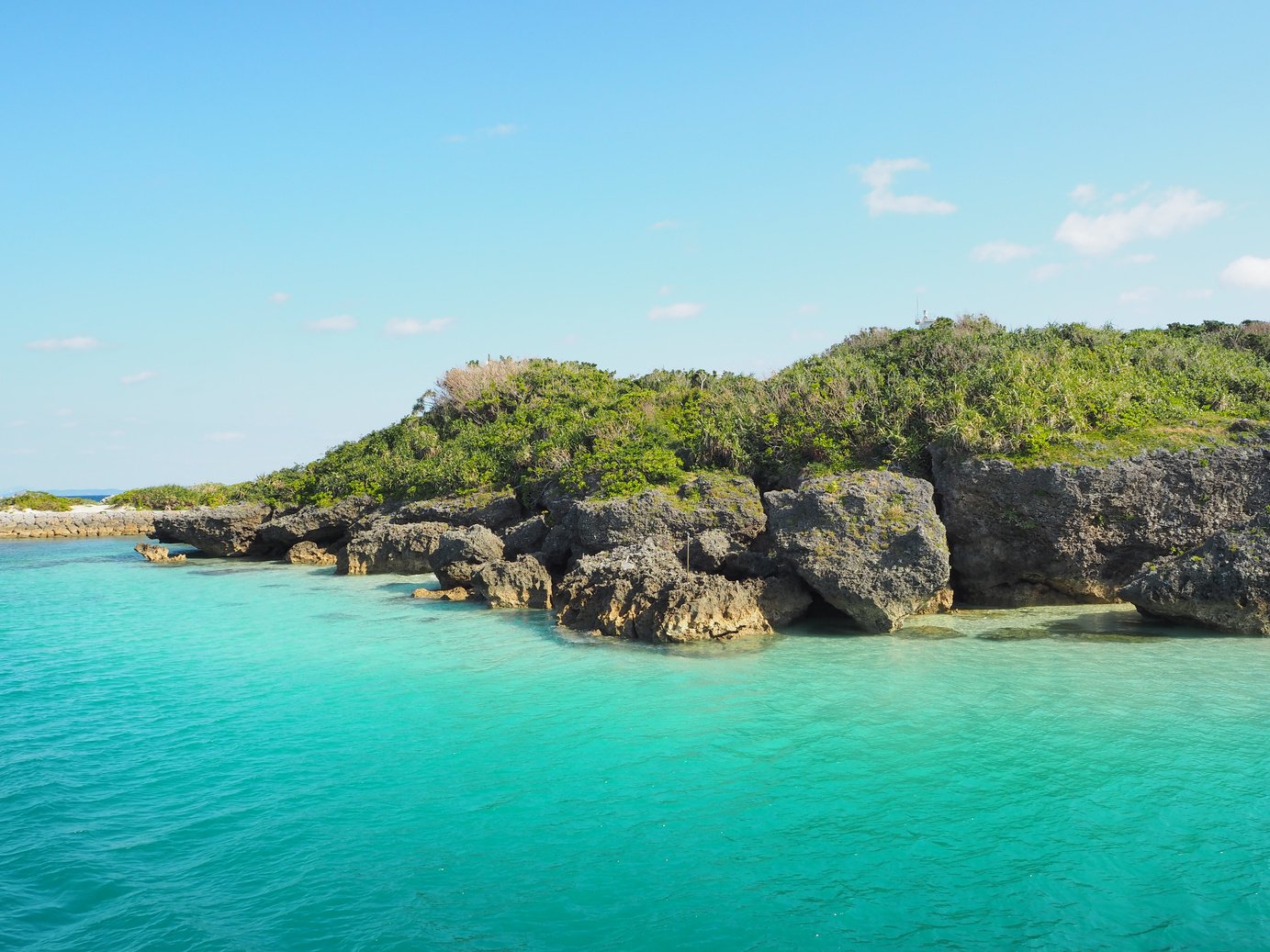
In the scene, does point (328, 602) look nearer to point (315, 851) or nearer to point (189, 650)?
point (189, 650)

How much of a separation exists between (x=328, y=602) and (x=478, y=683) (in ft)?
37.9

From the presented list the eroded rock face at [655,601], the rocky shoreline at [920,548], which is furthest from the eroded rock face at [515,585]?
the eroded rock face at [655,601]

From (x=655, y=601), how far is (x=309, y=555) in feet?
76.1

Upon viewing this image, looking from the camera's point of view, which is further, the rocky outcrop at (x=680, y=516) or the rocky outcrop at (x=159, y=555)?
the rocky outcrop at (x=159, y=555)

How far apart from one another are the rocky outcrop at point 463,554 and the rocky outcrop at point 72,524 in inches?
1692

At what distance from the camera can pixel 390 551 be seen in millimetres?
30438

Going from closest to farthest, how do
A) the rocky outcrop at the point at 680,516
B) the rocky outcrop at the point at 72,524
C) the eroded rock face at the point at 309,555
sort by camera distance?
the rocky outcrop at the point at 680,516 < the eroded rock face at the point at 309,555 < the rocky outcrop at the point at 72,524

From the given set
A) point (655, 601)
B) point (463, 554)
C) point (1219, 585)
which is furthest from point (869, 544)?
point (463, 554)

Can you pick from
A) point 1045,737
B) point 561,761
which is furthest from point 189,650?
point 1045,737

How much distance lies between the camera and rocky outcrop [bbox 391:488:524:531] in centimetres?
2941

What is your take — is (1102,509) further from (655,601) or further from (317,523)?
(317,523)

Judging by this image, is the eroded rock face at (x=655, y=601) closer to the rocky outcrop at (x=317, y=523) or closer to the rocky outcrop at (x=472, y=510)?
the rocky outcrop at (x=472, y=510)

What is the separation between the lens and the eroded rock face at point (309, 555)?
3497 centimetres

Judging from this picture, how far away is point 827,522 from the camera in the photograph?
18109mm
